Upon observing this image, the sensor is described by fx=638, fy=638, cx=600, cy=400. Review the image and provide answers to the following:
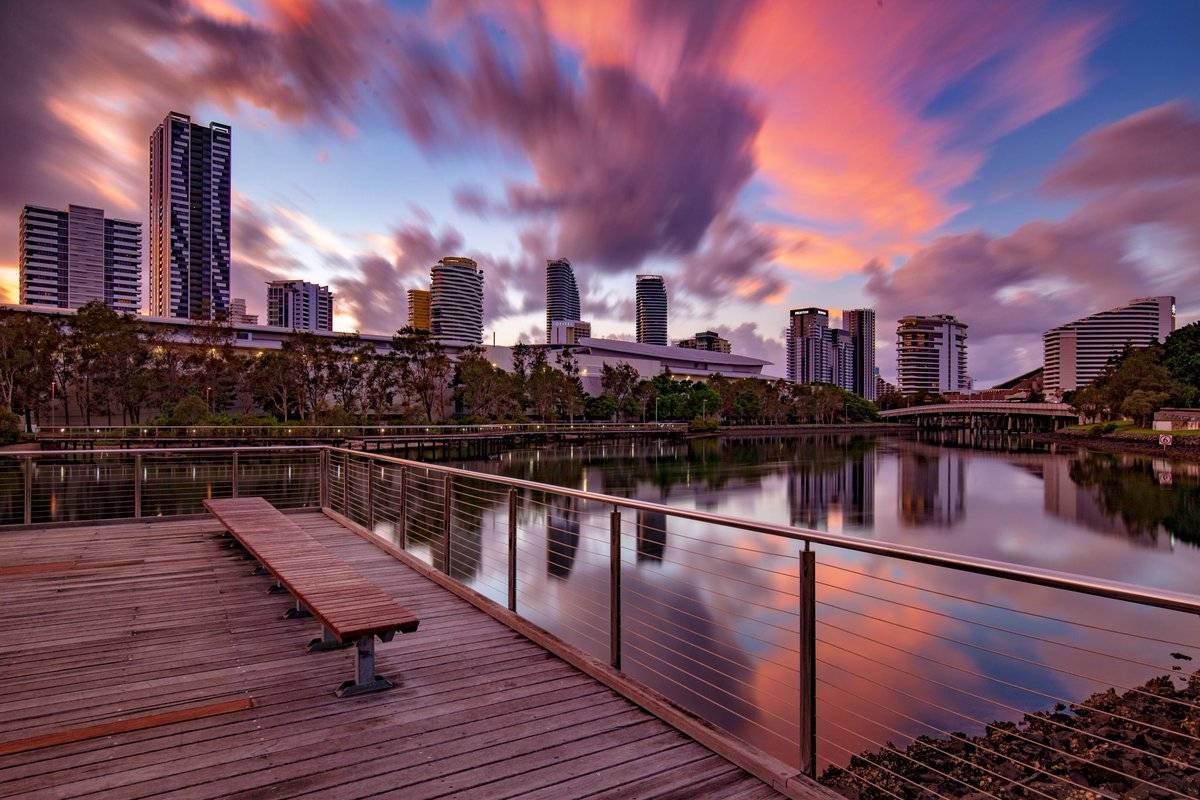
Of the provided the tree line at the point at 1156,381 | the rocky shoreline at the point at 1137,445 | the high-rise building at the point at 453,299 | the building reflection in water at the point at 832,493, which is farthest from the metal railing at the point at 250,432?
the high-rise building at the point at 453,299

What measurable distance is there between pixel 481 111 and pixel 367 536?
19.2 m

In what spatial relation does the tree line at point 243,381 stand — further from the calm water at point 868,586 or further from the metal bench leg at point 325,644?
the metal bench leg at point 325,644

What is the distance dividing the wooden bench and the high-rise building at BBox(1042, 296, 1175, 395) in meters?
198

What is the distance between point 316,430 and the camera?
41.9m

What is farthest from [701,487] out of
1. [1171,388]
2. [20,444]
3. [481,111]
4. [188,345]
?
[1171,388]

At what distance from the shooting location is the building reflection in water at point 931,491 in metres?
23.4

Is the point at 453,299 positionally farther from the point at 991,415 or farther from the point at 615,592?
the point at 615,592

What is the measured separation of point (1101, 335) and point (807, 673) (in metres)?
219

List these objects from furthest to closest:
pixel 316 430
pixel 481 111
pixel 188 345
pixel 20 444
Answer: pixel 188 345 → pixel 316 430 → pixel 20 444 → pixel 481 111

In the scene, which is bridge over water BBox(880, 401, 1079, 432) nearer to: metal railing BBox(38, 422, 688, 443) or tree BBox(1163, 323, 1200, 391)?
tree BBox(1163, 323, 1200, 391)

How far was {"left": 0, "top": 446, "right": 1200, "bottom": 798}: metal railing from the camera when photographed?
259 cm

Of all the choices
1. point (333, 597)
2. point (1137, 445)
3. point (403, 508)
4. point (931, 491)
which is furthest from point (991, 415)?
point (333, 597)

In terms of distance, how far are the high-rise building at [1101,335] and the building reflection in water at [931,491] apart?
151774 millimetres

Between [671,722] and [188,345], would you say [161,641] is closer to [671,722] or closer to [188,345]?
[671,722]
